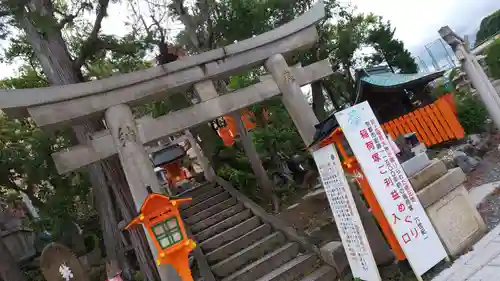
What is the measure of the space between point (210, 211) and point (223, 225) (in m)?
1.00

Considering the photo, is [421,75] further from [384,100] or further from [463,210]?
[463,210]

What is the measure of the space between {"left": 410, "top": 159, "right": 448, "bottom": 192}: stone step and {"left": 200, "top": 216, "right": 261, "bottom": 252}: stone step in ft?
13.2

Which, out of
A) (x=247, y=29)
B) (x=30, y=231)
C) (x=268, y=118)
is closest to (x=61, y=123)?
(x=247, y=29)

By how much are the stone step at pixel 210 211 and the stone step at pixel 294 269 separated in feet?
10.1

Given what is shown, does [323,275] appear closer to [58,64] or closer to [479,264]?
[479,264]

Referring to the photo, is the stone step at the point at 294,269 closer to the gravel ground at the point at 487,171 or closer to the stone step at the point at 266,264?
the stone step at the point at 266,264

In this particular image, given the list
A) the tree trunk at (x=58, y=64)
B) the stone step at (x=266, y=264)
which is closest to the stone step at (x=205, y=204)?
the tree trunk at (x=58, y=64)

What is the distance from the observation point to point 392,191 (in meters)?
5.41

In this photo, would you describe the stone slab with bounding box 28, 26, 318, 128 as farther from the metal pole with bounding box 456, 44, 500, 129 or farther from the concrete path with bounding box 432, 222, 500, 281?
the concrete path with bounding box 432, 222, 500, 281

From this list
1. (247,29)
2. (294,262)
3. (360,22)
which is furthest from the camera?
(360,22)

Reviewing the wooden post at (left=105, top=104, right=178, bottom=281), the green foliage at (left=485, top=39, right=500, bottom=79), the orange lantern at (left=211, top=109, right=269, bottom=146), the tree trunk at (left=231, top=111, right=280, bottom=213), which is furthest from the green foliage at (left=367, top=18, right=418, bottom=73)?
the wooden post at (left=105, top=104, right=178, bottom=281)

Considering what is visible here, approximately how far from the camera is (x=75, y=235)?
12922mm

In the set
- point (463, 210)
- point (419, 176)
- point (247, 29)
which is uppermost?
point (247, 29)

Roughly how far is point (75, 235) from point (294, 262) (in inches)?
356
